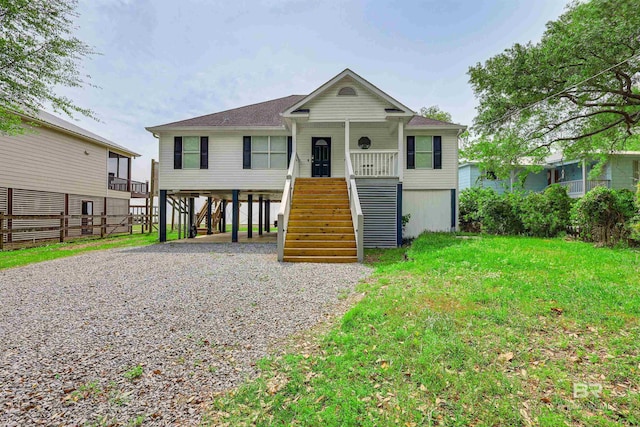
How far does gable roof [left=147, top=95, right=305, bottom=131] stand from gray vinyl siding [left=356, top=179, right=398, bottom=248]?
4579mm

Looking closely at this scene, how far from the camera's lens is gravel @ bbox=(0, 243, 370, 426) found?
8.23 feet

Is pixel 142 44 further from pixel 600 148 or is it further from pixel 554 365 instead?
pixel 600 148

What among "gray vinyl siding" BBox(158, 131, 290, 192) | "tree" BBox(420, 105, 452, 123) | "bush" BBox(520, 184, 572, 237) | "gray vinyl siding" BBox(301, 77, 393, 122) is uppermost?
"tree" BBox(420, 105, 452, 123)

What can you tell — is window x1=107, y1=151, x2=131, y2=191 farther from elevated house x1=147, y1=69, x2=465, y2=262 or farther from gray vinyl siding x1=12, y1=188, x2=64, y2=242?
elevated house x1=147, y1=69, x2=465, y2=262

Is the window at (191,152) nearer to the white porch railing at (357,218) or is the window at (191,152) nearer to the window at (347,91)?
the window at (347,91)

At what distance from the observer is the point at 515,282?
4.94 meters

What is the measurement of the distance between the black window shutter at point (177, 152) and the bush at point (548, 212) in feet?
44.0

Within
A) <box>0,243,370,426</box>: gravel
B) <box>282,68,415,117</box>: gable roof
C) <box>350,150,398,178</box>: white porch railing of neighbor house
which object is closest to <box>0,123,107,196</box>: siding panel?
<box>0,243,370,426</box>: gravel

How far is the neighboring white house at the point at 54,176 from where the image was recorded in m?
14.2

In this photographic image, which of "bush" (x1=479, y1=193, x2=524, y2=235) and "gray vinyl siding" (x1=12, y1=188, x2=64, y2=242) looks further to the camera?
"gray vinyl siding" (x1=12, y1=188, x2=64, y2=242)

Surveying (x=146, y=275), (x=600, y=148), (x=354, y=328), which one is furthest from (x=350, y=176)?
(x=600, y=148)

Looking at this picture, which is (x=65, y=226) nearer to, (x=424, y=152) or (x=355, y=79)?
(x=355, y=79)

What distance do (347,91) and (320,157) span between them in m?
3.04

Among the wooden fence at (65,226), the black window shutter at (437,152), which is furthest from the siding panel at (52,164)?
the black window shutter at (437,152)
